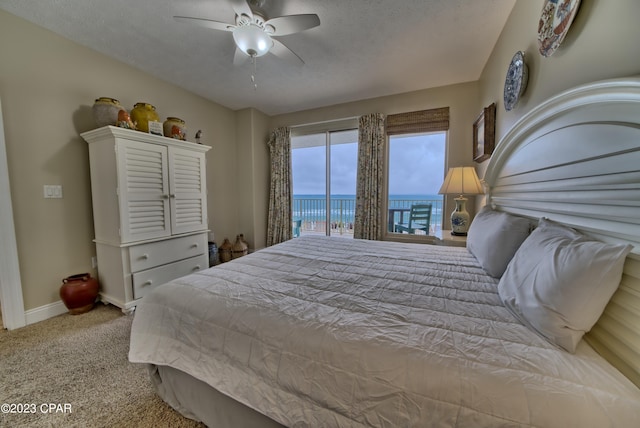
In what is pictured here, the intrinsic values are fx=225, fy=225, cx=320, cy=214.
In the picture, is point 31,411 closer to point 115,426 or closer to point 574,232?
point 115,426

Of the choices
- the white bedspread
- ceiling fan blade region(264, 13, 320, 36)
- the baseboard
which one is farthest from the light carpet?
ceiling fan blade region(264, 13, 320, 36)

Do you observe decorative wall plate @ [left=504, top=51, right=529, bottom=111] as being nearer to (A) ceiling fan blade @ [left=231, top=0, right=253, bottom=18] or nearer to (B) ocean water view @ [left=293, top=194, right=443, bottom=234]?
(A) ceiling fan blade @ [left=231, top=0, right=253, bottom=18]

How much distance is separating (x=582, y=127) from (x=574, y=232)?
1.55ft

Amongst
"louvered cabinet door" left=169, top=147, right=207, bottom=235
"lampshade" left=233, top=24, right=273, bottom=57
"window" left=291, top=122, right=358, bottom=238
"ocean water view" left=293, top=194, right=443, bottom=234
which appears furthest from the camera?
"ocean water view" left=293, top=194, right=443, bottom=234

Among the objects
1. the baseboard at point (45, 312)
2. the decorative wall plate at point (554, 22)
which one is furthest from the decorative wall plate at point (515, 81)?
the baseboard at point (45, 312)

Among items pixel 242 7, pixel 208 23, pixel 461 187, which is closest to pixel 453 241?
pixel 461 187

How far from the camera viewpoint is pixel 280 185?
4.11 m

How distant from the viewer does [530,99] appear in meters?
1.55

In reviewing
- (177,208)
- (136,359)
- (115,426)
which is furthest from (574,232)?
(177,208)

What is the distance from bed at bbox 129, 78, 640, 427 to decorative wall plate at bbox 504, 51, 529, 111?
0.46 metres

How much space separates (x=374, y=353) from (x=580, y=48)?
1656 mm

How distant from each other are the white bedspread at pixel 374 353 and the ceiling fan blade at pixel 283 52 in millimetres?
1869

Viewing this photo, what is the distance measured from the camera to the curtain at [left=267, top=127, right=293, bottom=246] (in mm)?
4055

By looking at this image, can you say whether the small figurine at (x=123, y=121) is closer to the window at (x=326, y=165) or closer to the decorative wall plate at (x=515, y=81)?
the window at (x=326, y=165)
